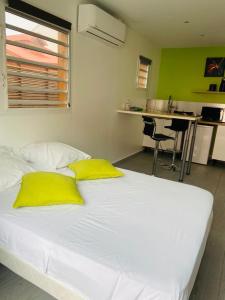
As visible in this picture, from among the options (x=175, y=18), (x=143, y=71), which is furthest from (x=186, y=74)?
(x=175, y=18)

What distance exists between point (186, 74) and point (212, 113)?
46.1 inches

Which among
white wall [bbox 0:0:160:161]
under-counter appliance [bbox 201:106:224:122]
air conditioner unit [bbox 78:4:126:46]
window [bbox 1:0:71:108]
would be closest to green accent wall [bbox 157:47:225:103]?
under-counter appliance [bbox 201:106:224:122]

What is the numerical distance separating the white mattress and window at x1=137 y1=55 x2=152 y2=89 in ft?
11.6

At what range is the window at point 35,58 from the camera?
218 centimetres

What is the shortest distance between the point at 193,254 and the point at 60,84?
2.46 meters

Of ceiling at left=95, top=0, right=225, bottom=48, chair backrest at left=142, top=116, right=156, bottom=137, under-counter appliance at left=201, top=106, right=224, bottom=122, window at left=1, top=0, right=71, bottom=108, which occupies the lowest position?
chair backrest at left=142, top=116, right=156, bottom=137

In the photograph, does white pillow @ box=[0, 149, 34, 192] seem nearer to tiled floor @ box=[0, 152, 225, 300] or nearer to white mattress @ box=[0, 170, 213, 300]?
white mattress @ box=[0, 170, 213, 300]

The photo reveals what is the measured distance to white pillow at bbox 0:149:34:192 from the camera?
1809 millimetres

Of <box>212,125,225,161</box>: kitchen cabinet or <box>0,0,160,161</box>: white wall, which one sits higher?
<box>0,0,160,161</box>: white wall

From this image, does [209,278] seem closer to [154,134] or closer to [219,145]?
[154,134]

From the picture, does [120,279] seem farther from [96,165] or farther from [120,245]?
[96,165]

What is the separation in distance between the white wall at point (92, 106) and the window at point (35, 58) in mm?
125

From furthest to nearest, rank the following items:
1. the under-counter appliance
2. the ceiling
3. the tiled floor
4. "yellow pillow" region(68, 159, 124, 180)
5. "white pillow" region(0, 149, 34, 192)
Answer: the under-counter appliance < the ceiling < "yellow pillow" region(68, 159, 124, 180) < "white pillow" region(0, 149, 34, 192) < the tiled floor

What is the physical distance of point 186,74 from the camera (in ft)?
17.3
